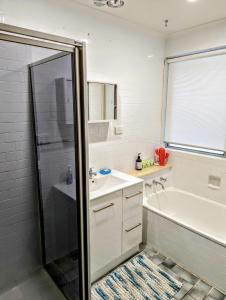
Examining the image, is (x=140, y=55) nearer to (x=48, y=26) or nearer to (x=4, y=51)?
(x=48, y=26)

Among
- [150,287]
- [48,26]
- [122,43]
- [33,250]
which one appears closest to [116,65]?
[122,43]

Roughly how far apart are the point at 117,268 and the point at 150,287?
0.37 meters

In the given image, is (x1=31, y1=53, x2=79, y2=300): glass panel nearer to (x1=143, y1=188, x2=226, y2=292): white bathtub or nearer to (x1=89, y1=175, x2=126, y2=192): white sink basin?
(x1=89, y1=175, x2=126, y2=192): white sink basin

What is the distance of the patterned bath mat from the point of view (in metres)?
1.89

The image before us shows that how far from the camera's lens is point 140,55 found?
2.64 meters

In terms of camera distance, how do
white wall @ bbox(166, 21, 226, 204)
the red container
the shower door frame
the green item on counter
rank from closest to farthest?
the shower door frame, white wall @ bbox(166, 21, 226, 204), the green item on counter, the red container

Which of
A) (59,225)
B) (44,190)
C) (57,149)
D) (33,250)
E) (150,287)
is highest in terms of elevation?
(57,149)

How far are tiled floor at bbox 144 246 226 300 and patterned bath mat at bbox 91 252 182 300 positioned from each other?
0.18 feet

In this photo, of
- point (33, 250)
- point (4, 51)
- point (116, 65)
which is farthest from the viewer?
point (116, 65)

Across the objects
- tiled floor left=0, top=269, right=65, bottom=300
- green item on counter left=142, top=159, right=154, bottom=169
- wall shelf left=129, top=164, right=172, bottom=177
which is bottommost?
tiled floor left=0, top=269, right=65, bottom=300

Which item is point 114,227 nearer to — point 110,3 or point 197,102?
point 197,102

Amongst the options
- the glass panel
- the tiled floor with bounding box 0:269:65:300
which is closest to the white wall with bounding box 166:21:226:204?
the glass panel

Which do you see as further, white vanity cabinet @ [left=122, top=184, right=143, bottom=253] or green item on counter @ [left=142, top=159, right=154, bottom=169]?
green item on counter @ [left=142, top=159, right=154, bottom=169]

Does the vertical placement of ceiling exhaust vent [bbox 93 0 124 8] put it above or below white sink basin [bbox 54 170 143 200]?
above
